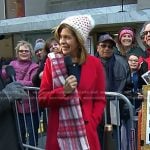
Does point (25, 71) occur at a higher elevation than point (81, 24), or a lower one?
lower

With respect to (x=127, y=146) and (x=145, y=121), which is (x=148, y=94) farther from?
(x=127, y=146)

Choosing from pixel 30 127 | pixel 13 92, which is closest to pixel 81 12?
pixel 30 127

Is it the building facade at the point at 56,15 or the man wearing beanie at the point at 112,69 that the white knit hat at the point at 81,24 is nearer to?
the man wearing beanie at the point at 112,69

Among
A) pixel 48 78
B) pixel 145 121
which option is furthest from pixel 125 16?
pixel 48 78

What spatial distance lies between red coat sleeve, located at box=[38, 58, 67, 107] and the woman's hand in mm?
38

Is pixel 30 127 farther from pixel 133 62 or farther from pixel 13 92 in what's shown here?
pixel 13 92

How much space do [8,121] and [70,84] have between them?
20.1 inches

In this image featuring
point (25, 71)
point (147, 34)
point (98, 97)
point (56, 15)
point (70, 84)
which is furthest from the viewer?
point (56, 15)

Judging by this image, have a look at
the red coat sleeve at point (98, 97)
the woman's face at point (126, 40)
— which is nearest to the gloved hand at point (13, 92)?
the red coat sleeve at point (98, 97)

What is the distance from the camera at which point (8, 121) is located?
253cm

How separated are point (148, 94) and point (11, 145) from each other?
1.43 meters

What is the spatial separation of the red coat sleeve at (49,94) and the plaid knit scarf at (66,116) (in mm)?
Answer: 47

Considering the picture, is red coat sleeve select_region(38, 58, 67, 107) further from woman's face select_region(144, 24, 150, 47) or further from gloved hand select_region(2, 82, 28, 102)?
woman's face select_region(144, 24, 150, 47)

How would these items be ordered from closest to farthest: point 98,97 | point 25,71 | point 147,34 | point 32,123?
1. point 98,97
2. point 147,34
3. point 32,123
4. point 25,71
